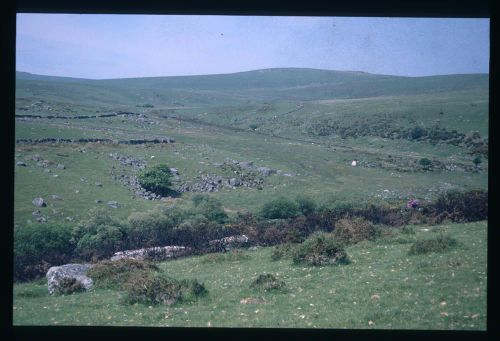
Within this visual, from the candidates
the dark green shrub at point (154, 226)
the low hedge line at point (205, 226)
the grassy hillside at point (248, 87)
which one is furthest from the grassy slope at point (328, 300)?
the grassy hillside at point (248, 87)

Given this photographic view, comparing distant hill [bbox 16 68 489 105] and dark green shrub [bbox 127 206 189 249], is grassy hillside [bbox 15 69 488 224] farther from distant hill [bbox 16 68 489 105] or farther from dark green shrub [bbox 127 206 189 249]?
dark green shrub [bbox 127 206 189 249]

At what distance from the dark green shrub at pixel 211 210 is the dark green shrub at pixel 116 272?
336 inches

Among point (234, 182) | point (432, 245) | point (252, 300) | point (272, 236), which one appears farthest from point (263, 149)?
point (252, 300)

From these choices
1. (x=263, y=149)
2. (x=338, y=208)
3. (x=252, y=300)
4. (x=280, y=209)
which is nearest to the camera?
(x=252, y=300)

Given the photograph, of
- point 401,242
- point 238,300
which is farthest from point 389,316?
point 401,242

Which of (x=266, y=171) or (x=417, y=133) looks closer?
(x=266, y=171)

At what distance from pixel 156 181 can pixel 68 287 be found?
45.8 feet

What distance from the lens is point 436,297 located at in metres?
10.6

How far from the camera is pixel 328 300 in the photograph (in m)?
11.1

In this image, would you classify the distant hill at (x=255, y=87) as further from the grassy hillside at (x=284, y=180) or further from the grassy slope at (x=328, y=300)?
the grassy slope at (x=328, y=300)

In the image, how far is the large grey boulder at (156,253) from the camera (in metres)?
17.9

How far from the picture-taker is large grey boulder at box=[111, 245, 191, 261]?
17922 millimetres

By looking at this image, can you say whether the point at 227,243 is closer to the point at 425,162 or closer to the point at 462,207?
the point at 462,207

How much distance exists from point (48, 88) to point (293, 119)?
105ft
